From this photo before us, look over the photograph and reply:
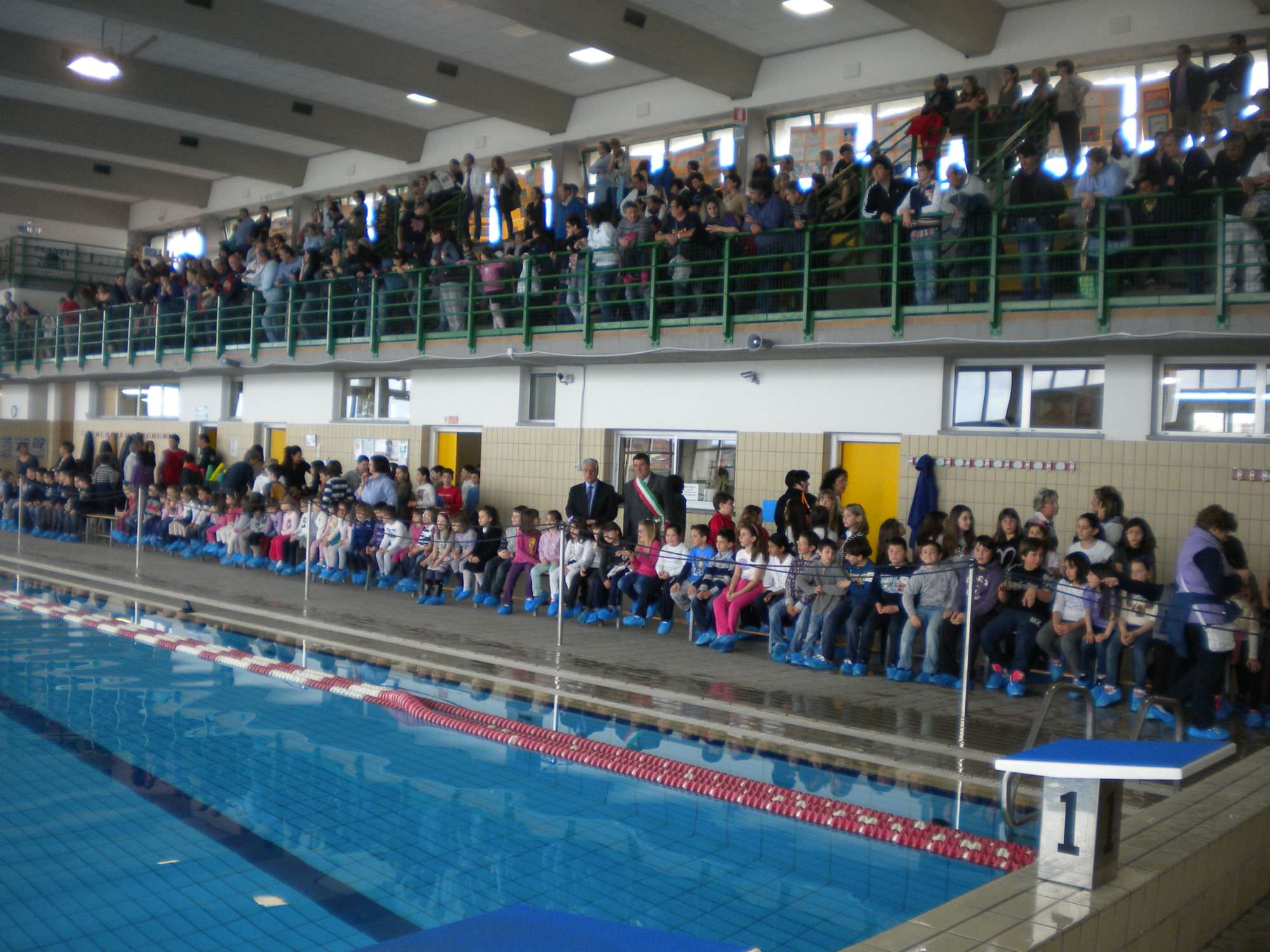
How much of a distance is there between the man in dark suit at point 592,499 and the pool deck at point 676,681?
1388 millimetres

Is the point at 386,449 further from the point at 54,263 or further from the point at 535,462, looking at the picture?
the point at 54,263

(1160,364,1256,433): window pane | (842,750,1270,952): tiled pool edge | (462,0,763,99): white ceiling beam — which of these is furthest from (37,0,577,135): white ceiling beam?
(842,750,1270,952): tiled pool edge

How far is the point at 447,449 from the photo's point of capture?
16578 millimetres

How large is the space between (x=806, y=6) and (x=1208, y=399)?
6.65 metres

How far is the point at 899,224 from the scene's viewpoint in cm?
1105

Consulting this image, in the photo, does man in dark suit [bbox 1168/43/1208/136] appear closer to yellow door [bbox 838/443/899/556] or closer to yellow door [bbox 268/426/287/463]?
yellow door [bbox 838/443/899/556]

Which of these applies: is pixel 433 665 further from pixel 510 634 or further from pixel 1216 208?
pixel 1216 208

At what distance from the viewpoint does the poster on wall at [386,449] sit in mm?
16906

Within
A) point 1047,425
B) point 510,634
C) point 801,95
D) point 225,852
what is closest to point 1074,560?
point 1047,425

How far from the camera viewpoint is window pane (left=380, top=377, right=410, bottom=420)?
17312 mm

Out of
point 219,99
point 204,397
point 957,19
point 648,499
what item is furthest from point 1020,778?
point 204,397

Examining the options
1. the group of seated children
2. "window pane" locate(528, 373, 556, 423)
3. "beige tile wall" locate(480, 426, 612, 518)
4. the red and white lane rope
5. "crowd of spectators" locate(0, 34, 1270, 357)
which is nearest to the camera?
the red and white lane rope

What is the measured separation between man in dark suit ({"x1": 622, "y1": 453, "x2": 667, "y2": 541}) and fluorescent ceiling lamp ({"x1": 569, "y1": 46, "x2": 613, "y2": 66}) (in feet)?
21.0

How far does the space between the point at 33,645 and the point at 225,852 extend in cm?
603
